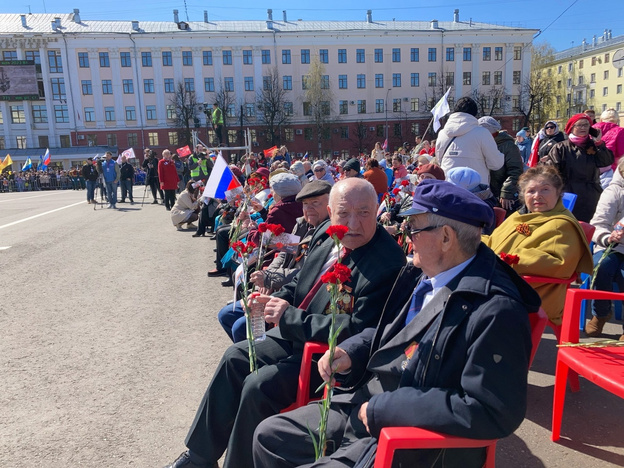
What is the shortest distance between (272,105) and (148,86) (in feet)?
49.3

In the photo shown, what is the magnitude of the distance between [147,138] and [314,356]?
199 feet

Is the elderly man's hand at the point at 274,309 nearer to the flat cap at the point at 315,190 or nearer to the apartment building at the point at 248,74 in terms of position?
the flat cap at the point at 315,190

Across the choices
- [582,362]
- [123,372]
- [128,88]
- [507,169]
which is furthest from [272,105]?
[582,362]

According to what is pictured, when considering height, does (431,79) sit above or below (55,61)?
below

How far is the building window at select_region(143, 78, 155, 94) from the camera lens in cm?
5806

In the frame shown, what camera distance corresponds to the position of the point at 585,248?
3.53 meters

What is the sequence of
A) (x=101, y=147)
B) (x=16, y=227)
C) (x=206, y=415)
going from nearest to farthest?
1. (x=206, y=415)
2. (x=16, y=227)
3. (x=101, y=147)

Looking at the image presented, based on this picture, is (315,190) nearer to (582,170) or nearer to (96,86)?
(582,170)

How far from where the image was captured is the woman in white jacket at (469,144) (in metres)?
5.37

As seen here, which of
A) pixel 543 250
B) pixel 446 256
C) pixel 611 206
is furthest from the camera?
pixel 611 206

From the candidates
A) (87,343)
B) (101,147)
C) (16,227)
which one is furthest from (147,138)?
(87,343)

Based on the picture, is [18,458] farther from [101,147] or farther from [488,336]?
[101,147]

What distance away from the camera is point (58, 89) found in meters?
58.8

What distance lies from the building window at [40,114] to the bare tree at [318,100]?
105 feet
